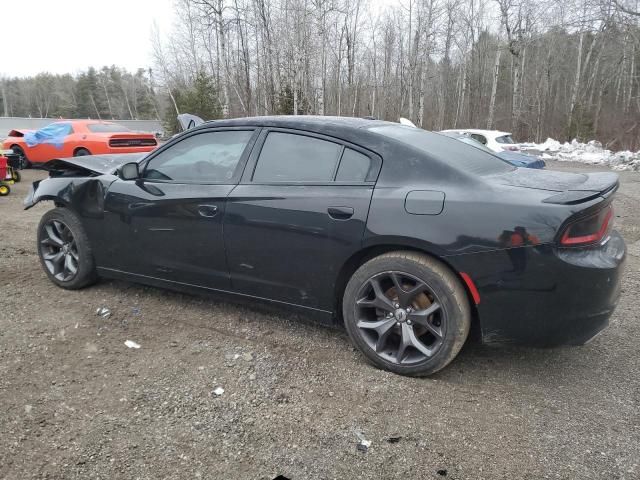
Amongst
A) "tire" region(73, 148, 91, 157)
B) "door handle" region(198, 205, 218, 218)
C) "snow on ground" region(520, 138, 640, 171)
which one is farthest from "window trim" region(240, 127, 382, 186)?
"snow on ground" region(520, 138, 640, 171)

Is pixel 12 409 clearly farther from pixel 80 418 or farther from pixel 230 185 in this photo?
pixel 230 185

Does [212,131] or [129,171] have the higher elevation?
[212,131]

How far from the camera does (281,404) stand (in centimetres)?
248

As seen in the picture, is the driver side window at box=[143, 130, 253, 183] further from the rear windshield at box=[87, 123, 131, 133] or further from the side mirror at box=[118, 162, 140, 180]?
the rear windshield at box=[87, 123, 131, 133]

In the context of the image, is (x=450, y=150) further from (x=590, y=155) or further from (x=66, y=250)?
(x=590, y=155)

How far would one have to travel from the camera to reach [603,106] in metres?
34.4

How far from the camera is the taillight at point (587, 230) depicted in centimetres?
232

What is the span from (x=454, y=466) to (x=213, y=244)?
2.07 m

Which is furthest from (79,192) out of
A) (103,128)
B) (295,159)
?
(103,128)

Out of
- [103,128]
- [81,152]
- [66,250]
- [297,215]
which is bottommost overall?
[66,250]

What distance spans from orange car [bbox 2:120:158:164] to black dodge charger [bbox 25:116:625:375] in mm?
8845

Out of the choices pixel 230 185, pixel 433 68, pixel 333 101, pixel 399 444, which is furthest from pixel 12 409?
pixel 433 68

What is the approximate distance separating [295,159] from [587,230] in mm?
1788

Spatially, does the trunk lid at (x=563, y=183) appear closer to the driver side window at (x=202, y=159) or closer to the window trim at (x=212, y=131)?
the window trim at (x=212, y=131)
